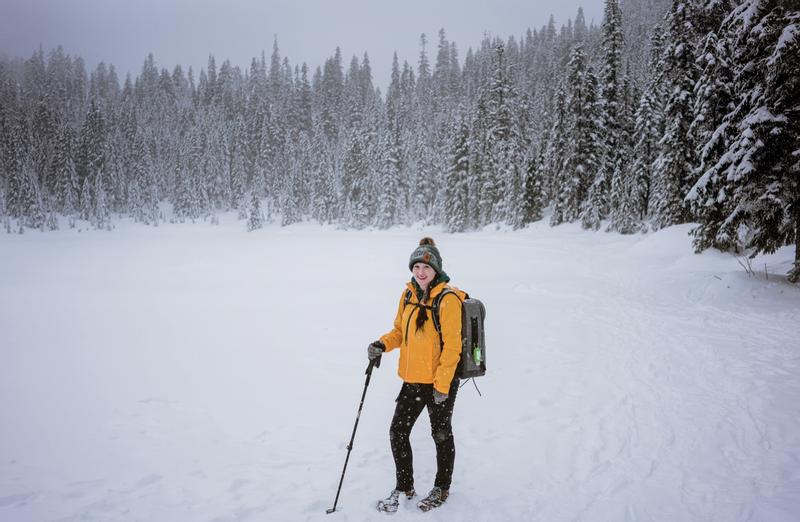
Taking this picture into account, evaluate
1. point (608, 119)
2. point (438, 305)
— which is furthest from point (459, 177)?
point (438, 305)

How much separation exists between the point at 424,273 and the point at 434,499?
2133 millimetres

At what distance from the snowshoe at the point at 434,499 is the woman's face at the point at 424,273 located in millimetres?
1974

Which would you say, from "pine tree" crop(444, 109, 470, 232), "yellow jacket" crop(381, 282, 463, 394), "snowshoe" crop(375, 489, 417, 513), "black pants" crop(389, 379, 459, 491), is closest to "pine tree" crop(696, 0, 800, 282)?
Answer: "yellow jacket" crop(381, 282, 463, 394)

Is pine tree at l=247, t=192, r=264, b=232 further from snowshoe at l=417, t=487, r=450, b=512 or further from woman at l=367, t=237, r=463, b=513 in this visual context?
snowshoe at l=417, t=487, r=450, b=512

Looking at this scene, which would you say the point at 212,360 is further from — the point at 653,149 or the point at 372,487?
the point at 653,149

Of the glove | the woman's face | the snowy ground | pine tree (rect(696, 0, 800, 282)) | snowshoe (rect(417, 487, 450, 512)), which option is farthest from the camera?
pine tree (rect(696, 0, 800, 282))

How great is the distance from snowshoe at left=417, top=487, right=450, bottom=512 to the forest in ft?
43.0

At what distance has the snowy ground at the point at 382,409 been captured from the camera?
3932 millimetres

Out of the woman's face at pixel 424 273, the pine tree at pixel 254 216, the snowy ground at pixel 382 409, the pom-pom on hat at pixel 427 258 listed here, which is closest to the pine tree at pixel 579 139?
the snowy ground at pixel 382 409

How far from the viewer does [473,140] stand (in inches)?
1829

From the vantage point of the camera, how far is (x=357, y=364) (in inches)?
329

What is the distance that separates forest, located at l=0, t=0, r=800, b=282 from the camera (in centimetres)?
1237

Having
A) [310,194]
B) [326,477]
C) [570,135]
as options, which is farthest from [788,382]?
[310,194]

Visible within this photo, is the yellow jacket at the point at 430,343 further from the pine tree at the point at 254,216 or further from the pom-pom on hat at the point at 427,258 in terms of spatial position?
the pine tree at the point at 254,216
